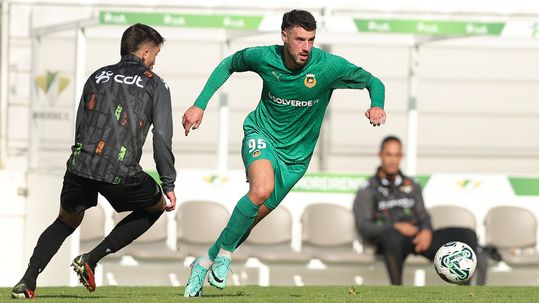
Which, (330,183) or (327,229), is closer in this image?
(327,229)

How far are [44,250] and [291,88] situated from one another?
1914 millimetres

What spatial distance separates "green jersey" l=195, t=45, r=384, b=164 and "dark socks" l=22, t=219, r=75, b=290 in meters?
1.29

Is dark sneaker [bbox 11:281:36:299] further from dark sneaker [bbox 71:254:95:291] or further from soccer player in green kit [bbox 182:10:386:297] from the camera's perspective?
soccer player in green kit [bbox 182:10:386:297]

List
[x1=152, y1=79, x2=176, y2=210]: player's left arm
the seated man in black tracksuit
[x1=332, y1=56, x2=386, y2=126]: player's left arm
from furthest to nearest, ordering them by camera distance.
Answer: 1. the seated man in black tracksuit
2. [x1=332, y1=56, x2=386, y2=126]: player's left arm
3. [x1=152, y1=79, x2=176, y2=210]: player's left arm

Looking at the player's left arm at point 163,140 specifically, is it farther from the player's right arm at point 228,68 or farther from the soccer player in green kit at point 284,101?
the player's right arm at point 228,68

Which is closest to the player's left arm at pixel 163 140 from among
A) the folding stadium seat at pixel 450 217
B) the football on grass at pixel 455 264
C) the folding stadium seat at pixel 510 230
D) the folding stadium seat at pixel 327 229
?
the football on grass at pixel 455 264

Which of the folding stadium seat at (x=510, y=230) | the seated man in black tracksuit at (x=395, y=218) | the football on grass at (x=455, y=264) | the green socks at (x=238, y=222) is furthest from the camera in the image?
the folding stadium seat at (x=510, y=230)

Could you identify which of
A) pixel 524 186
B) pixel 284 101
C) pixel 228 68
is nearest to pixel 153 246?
pixel 524 186

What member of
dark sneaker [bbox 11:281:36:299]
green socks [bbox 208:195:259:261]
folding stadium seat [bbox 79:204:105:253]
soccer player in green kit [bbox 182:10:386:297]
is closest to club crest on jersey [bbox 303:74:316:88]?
soccer player in green kit [bbox 182:10:386:297]

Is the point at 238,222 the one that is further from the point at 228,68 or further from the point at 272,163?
the point at 228,68

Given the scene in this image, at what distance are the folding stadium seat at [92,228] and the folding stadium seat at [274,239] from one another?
149cm

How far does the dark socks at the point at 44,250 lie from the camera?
8.99 metres

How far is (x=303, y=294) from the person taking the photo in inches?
407

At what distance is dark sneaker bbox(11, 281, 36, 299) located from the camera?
8922 millimetres
